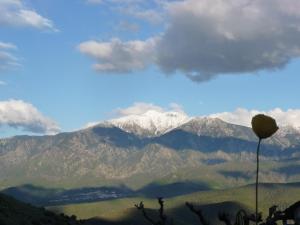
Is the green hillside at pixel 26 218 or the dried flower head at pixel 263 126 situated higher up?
the dried flower head at pixel 263 126

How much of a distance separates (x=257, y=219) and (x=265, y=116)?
1.53 m

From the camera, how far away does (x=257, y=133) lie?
26.7ft

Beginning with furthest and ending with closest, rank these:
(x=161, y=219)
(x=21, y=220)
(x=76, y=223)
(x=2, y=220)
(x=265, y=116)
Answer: (x=76, y=223), (x=21, y=220), (x=2, y=220), (x=161, y=219), (x=265, y=116)

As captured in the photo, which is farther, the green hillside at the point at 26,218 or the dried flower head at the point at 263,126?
the green hillside at the point at 26,218

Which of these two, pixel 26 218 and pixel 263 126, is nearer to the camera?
pixel 263 126

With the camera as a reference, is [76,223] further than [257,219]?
Yes

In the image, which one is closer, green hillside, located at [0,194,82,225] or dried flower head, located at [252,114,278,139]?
→ dried flower head, located at [252,114,278,139]

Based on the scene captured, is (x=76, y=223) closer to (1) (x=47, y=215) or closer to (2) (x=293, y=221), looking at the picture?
(1) (x=47, y=215)

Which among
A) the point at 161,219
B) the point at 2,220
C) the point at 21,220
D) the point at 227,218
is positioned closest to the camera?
the point at 227,218

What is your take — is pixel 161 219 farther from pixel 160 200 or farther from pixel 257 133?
pixel 257 133

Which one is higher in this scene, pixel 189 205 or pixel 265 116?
pixel 265 116

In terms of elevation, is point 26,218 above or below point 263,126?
below

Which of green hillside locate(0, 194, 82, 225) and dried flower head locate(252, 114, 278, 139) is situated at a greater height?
dried flower head locate(252, 114, 278, 139)

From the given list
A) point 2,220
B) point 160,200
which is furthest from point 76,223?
point 160,200
